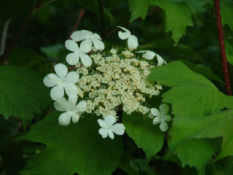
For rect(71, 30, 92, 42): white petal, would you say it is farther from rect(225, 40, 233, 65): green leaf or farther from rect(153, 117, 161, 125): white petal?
rect(225, 40, 233, 65): green leaf

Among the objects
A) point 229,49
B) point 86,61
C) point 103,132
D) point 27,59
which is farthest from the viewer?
point 27,59

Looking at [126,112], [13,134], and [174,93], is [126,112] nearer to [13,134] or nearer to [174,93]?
[174,93]

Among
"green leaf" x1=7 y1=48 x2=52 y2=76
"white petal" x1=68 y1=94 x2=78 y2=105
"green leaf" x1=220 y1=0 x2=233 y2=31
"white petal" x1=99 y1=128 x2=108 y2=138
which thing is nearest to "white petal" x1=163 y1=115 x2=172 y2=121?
"white petal" x1=99 y1=128 x2=108 y2=138

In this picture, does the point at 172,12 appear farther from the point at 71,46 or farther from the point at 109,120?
the point at 109,120

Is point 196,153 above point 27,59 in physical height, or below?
above

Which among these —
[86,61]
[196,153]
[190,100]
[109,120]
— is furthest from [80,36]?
[196,153]

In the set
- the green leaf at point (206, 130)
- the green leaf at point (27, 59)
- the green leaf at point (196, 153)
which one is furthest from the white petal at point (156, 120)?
the green leaf at point (27, 59)

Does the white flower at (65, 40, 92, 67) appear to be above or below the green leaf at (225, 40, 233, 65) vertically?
above
